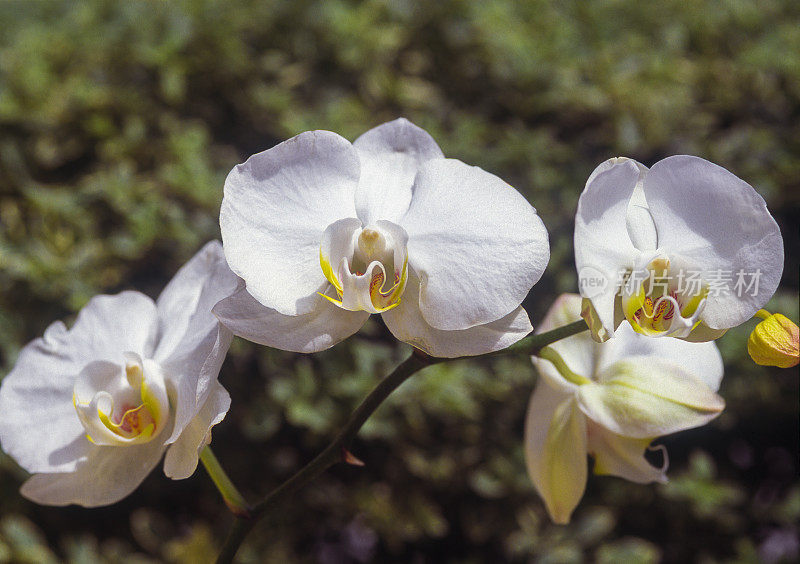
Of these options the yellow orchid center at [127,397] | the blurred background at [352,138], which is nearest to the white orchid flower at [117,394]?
the yellow orchid center at [127,397]

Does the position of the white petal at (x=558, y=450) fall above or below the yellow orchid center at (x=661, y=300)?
below

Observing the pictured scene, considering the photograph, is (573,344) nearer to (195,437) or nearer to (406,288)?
(406,288)

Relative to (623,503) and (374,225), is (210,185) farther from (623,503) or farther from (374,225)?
(623,503)

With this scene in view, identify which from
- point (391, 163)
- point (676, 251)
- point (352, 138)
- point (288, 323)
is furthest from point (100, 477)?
point (352, 138)

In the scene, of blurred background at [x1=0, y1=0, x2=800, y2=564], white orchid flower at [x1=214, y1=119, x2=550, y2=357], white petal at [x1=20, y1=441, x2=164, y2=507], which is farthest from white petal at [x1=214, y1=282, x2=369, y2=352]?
blurred background at [x1=0, y1=0, x2=800, y2=564]

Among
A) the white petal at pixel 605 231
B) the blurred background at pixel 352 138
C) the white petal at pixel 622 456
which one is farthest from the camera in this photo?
the blurred background at pixel 352 138

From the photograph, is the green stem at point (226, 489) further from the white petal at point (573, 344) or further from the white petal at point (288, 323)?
the white petal at point (573, 344)

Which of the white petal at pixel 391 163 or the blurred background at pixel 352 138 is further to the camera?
the blurred background at pixel 352 138

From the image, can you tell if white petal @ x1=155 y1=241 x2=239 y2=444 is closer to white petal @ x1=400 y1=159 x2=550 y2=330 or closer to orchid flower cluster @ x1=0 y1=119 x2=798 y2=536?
orchid flower cluster @ x1=0 y1=119 x2=798 y2=536
